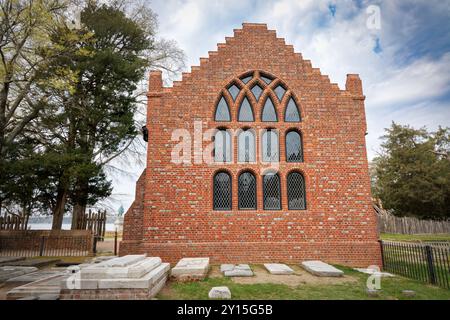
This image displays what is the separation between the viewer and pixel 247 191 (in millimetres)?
11070

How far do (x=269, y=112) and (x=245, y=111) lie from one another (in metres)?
1.03

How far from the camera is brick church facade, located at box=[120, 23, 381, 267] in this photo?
10398mm

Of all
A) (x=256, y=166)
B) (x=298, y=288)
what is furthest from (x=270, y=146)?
(x=298, y=288)

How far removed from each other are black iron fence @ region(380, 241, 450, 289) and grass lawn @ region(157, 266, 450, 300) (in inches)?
19.9

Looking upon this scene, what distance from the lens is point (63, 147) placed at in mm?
16656

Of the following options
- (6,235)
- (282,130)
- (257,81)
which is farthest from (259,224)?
(6,235)

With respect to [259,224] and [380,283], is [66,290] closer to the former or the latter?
[259,224]

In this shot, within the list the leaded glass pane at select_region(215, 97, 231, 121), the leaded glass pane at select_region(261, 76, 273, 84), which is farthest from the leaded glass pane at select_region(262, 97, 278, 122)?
the leaded glass pane at select_region(215, 97, 231, 121)

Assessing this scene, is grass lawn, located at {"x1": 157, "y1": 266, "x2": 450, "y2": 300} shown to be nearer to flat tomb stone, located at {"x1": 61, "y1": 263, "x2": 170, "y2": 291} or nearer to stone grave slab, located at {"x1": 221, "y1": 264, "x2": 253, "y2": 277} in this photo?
stone grave slab, located at {"x1": 221, "y1": 264, "x2": 253, "y2": 277}

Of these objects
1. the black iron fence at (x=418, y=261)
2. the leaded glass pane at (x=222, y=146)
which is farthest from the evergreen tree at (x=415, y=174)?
the leaded glass pane at (x=222, y=146)

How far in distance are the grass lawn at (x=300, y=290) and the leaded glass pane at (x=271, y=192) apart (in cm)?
381

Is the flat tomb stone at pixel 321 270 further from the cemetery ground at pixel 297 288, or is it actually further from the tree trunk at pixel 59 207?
the tree trunk at pixel 59 207

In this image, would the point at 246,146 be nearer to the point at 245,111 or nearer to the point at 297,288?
the point at 245,111

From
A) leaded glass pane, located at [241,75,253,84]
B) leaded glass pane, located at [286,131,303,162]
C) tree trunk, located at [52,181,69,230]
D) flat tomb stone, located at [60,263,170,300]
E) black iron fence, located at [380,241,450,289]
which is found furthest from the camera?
tree trunk, located at [52,181,69,230]
